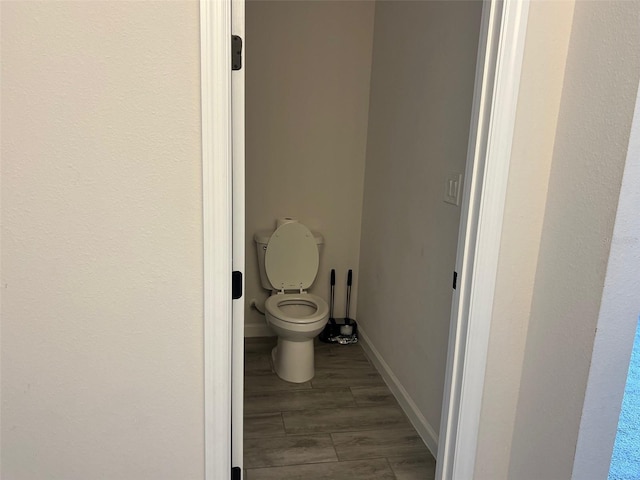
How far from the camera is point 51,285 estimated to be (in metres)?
1.22

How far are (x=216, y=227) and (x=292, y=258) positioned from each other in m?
1.74

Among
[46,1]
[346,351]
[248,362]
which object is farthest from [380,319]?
[46,1]

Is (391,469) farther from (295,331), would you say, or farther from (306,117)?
(306,117)

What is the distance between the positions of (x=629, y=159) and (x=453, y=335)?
70 centimetres

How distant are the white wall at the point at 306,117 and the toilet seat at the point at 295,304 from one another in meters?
0.33

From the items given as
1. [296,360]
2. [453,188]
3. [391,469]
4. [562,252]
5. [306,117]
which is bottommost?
[391,469]

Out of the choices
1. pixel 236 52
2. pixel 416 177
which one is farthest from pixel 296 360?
pixel 236 52

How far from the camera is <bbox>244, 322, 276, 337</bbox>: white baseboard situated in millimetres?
3294

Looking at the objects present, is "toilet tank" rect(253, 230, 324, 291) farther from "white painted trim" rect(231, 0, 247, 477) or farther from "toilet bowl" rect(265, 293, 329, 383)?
"white painted trim" rect(231, 0, 247, 477)

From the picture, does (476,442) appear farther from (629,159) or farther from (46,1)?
(46,1)

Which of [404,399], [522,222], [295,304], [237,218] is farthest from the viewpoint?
[295,304]

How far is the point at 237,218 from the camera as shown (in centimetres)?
135

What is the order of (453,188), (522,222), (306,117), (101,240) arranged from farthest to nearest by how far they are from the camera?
(306,117)
(453,188)
(522,222)
(101,240)

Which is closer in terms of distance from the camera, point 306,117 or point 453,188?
point 453,188
